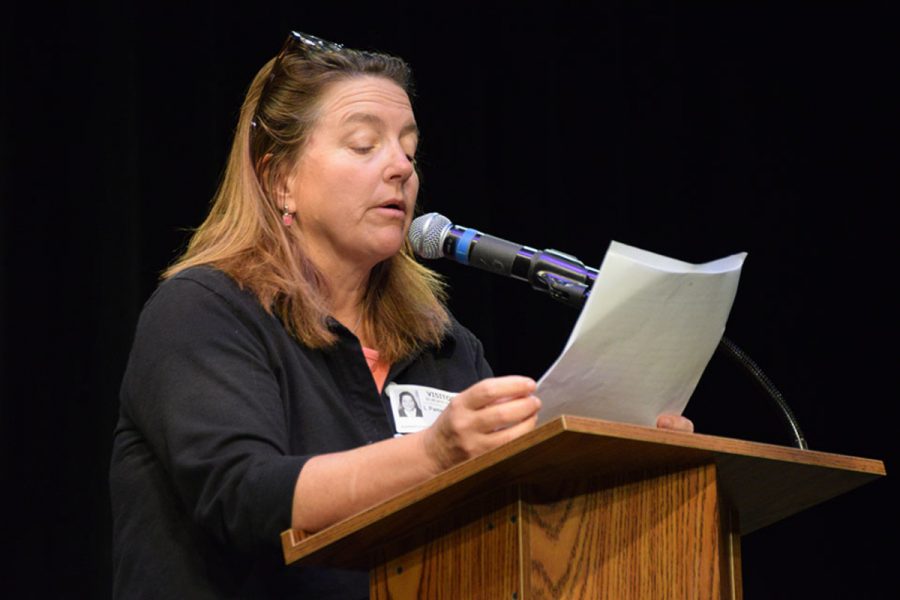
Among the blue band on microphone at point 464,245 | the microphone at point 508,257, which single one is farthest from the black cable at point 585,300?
the blue band on microphone at point 464,245

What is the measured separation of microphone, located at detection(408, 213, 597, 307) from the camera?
5.01 feet

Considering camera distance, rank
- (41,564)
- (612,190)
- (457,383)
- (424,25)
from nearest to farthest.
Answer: (457,383) → (41,564) → (424,25) → (612,190)

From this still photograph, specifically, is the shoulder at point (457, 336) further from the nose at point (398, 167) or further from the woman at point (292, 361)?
the nose at point (398, 167)

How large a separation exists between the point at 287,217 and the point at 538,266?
492 millimetres

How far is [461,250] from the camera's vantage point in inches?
65.6

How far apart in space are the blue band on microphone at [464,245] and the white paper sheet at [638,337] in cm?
46

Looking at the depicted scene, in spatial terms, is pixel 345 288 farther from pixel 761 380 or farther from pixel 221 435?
pixel 761 380

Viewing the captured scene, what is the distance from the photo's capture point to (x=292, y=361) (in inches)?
63.2

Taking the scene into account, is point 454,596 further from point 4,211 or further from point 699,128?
point 699,128

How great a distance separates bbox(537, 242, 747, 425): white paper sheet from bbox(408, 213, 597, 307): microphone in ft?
0.90

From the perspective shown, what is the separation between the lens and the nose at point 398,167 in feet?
5.88

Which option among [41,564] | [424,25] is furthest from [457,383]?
[424,25]

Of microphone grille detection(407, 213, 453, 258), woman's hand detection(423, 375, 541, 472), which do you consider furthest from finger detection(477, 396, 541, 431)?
microphone grille detection(407, 213, 453, 258)

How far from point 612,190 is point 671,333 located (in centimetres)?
221
